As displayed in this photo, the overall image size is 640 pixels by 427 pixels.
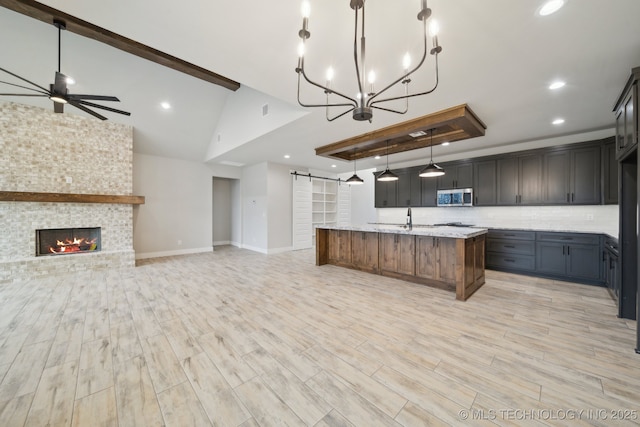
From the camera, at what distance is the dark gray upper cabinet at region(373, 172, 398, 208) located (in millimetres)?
6855

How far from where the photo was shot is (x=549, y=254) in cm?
441

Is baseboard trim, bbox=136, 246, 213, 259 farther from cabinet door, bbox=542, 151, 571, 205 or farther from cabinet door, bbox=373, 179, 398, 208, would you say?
cabinet door, bbox=542, 151, 571, 205

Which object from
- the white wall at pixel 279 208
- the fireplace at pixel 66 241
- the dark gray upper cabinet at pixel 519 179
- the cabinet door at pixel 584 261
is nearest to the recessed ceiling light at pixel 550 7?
the dark gray upper cabinet at pixel 519 179

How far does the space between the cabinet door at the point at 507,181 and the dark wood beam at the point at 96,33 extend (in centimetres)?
615

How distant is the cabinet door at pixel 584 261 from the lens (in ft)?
13.0

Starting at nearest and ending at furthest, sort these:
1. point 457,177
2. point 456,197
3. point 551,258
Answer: point 551,258 → point 456,197 → point 457,177

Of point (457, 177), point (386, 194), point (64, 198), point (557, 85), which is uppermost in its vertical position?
point (557, 85)

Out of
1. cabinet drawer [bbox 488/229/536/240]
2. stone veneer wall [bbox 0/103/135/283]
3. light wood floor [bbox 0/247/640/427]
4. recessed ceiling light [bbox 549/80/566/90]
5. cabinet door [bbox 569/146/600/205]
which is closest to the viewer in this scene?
light wood floor [bbox 0/247/640/427]

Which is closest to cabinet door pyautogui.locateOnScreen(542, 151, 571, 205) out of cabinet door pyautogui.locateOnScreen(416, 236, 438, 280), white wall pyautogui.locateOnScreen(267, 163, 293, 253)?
cabinet door pyautogui.locateOnScreen(416, 236, 438, 280)

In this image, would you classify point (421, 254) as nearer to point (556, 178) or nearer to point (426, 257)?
point (426, 257)

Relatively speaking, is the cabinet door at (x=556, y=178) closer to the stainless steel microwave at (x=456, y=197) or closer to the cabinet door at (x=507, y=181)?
the cabinet door at (x=507, y=181)

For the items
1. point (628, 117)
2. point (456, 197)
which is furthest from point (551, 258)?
point (628, 117)

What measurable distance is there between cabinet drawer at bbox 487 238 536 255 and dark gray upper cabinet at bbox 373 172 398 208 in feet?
8.24

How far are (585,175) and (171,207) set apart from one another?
9526 millimetres
